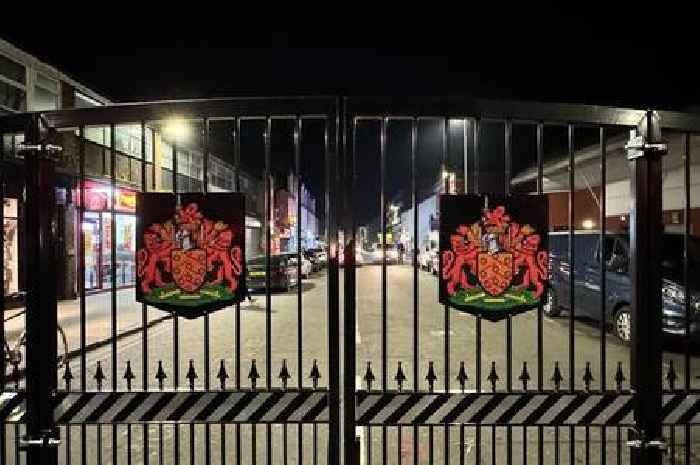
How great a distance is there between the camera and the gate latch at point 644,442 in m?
3.16

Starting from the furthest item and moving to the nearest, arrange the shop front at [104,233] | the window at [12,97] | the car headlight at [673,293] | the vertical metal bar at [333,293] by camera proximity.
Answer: the shop front at [104,233] < the window at [12,97] < the car headlight at [673,293] < the vertical metal bar at [333,293]

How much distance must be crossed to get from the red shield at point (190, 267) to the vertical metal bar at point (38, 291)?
0.75 m

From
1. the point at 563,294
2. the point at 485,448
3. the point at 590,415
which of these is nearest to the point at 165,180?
the point at 563,294

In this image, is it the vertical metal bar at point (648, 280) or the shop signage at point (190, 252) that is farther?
the shop signage at point (190, 252)

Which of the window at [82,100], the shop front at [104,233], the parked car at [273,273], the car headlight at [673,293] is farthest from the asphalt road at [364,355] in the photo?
the window at [82,100]

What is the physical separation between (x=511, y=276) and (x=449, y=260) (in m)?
0.38

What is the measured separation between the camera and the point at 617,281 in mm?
10492

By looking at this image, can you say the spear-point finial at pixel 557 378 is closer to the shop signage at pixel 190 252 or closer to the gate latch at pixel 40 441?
the shop signage at pixel 190 252

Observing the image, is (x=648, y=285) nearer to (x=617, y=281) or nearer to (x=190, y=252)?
(x=190, y=252)

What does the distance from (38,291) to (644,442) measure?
3.67m

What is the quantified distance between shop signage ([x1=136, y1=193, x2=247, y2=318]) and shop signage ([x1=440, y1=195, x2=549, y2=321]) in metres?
1.26

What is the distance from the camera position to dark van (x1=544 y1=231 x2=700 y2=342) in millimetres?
8992

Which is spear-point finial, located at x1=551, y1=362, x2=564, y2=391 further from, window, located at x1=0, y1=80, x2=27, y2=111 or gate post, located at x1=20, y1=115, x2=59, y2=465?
window, located at x1=0, y1=80, x2=27, y2=111

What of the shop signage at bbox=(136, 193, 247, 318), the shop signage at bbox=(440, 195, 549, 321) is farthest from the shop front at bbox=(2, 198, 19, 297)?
the shop signage at bbox=(440, 195, 549, 321)
